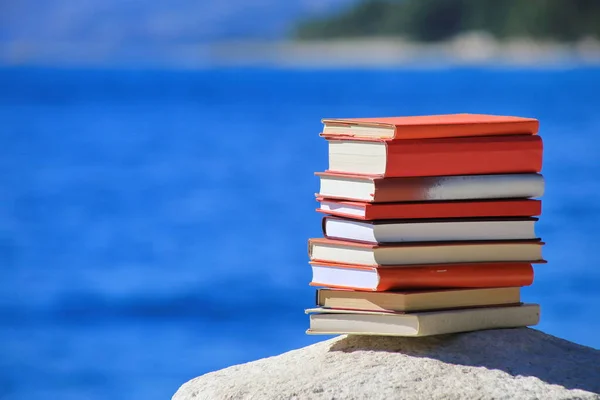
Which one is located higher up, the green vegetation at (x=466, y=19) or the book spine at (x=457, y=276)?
the green vegetation at (x=466, y=19)

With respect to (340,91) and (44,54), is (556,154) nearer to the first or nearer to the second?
(340,91)

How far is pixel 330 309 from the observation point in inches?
124

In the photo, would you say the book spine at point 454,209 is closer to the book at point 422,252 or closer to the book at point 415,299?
the book at point 422,252

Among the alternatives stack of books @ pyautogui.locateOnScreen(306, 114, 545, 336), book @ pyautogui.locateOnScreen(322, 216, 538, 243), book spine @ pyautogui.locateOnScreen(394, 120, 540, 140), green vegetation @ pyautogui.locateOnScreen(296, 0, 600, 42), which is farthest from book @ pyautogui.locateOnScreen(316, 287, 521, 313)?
green vegetation @ pyautogui.locateOnScreen(296, 0, 600, 42)

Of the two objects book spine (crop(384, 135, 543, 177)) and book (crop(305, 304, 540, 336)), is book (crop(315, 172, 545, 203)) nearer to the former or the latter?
book spine (crop(384, 135, 543, 177))

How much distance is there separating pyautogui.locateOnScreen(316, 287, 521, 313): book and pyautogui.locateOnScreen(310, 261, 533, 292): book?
0.02m

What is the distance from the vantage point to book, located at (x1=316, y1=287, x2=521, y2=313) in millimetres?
3045

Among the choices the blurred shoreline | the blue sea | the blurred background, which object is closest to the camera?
the blue sea

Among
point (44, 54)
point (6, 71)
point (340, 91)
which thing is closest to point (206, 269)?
point (340, 91)

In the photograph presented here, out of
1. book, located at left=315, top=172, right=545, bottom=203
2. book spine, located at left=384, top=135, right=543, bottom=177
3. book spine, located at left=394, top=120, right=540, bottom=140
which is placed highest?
book spine, located at left=394, top=120, right=540, bottom=140

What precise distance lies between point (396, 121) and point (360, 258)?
1.22 ft

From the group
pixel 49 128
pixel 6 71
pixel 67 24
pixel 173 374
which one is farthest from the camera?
pixel 67 24

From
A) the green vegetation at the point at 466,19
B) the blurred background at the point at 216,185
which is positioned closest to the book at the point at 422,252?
the blurred background at the point at 216,185

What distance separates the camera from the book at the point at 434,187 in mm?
3018
